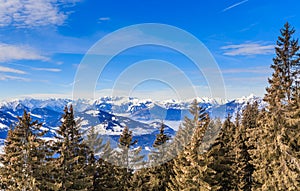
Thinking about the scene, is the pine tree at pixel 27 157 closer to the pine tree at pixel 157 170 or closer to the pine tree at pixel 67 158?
the pine tree at pixel 67 158

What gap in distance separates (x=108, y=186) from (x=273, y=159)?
18.0 m

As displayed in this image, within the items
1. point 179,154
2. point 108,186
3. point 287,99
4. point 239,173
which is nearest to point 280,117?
point 287,99

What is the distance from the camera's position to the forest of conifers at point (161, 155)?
2239 centimetres

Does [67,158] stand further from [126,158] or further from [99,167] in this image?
[126,158]

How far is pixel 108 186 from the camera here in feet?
107

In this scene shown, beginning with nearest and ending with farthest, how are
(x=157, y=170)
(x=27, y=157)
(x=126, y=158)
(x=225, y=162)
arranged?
1. (x=27, y=157)
2. (x=157, y=170)
3. (x=126, y=158)
4. (x=225, y=162)

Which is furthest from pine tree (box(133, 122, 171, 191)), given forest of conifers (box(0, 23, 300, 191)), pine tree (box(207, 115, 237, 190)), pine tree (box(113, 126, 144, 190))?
pine tree (box(207, 115, 237, 190))

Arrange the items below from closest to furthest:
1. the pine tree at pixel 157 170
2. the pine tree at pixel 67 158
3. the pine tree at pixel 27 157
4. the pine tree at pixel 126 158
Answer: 1. the pine tree at pixel 27 157
2. the pine tree at pixel 67 158
3. the pine tree at pixel 157 170
4. the pine tree at pixel 126 158

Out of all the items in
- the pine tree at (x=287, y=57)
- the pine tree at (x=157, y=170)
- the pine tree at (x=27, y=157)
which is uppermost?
the pine tree at (x=287, y=57)

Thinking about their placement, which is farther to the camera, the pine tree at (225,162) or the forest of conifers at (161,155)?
the pine tree at (225,162)

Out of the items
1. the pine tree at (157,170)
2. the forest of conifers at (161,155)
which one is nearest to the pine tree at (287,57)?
the forest of conifers at (161,155)

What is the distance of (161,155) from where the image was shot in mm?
34562

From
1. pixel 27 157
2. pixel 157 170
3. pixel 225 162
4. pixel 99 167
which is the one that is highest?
pixel 27 157

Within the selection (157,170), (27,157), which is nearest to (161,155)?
(157,170)
